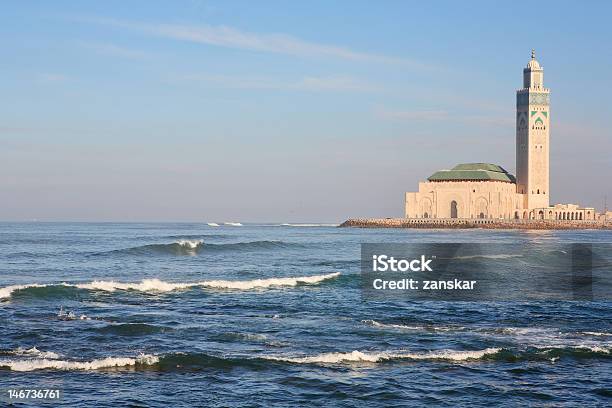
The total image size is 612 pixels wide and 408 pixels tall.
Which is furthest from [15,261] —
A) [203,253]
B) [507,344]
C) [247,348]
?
[507,344]

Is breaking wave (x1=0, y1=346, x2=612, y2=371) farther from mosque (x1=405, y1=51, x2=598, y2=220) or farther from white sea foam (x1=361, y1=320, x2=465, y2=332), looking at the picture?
mosque (x1=405, y1=51, x2=598, y2=220)

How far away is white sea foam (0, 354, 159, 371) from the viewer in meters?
18.4

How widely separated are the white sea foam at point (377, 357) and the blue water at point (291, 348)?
0.17 feet

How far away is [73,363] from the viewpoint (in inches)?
740

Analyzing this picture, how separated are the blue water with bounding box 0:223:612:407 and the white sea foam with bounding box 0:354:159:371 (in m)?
0.03

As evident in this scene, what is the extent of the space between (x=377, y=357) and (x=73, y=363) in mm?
7674

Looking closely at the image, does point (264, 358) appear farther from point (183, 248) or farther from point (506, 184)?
point (506, 184)

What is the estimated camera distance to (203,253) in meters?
72.2

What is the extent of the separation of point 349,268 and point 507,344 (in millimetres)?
30292

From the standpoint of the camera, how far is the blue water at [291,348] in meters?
16.6

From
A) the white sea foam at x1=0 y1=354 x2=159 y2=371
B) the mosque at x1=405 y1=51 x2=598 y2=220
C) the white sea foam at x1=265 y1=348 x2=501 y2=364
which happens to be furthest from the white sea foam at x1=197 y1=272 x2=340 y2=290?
the mosque at x1=405 y1=51 x2=598 y2=220

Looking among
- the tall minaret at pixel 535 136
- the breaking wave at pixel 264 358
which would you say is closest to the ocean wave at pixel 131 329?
the breaking wave at pixel 264 358

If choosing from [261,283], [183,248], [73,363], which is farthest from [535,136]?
[73,363]

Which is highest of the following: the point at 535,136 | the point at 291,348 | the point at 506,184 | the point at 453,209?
the point at 535,136
